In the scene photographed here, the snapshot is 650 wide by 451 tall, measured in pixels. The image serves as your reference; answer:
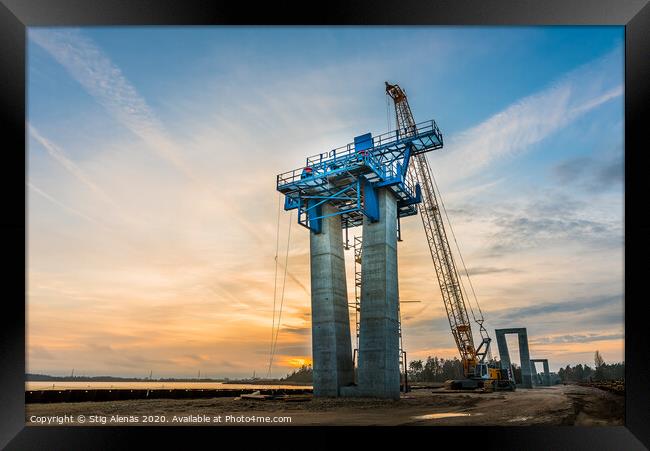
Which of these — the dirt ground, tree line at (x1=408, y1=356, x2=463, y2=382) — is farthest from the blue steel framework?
tree line at (x1=408, y1=356, x2=463, y2=382)

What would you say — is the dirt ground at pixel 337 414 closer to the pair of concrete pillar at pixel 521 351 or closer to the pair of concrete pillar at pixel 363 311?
the pair of concrete pillar at pixel 363 311

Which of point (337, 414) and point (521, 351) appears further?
point (521, 351)

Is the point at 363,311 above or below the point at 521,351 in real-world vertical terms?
above

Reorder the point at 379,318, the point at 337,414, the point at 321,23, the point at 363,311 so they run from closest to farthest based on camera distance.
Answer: the point at 321,23, the point at 337,414, the point at 379,318, the point at 363,311

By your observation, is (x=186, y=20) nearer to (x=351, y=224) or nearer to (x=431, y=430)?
(x=431, y=430)

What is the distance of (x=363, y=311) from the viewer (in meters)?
35.5

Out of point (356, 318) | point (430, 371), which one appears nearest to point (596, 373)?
point (430, 371)

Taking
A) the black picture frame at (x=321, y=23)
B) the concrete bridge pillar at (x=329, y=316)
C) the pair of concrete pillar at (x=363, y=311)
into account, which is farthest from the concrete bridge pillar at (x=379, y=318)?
the black picture frame at (x=321, y=23)

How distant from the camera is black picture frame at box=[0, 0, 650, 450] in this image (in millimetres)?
17609

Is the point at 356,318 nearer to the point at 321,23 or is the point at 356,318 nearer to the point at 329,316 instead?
the point at 329,316

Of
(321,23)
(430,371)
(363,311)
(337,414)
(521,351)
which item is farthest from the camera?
(430,371)

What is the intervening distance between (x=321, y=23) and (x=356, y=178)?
19.9 meters

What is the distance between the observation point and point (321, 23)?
60.8ft
